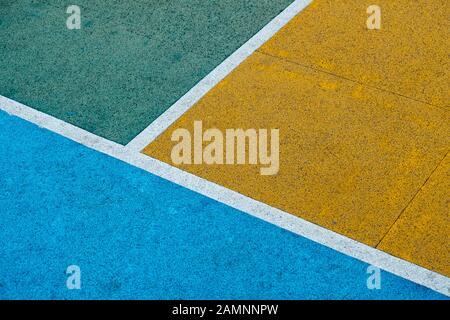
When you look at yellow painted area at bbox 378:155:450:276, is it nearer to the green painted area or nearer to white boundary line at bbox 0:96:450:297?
white boundary line at bbox 0:96:450:297

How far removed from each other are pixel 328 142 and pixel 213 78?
4.19 ft

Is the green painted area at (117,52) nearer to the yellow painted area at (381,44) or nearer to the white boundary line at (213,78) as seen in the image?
the white boundary line at (213,78)

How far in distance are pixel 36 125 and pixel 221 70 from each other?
170 cm

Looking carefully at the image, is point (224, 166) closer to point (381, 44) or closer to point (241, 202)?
point (241, 202)

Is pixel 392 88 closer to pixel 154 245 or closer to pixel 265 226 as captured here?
pixel 265 226

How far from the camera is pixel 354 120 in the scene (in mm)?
6012

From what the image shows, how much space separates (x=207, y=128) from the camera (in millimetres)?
5926

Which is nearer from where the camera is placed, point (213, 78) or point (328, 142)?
point (328, 142)

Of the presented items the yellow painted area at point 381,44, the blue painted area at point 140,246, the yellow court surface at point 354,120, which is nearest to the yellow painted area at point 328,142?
the yellow court surface at point 354,120

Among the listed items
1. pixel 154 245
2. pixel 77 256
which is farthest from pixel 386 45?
pixel 77 256

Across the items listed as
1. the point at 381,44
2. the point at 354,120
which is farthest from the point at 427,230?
the point at 381,44

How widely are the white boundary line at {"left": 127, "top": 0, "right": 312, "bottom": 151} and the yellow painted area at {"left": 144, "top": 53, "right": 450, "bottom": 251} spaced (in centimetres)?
7

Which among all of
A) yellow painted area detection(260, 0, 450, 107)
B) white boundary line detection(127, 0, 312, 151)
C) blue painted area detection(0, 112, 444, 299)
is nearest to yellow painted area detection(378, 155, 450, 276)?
blue painted area detection(0, 112, 444, 299)

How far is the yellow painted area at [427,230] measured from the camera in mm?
4871
